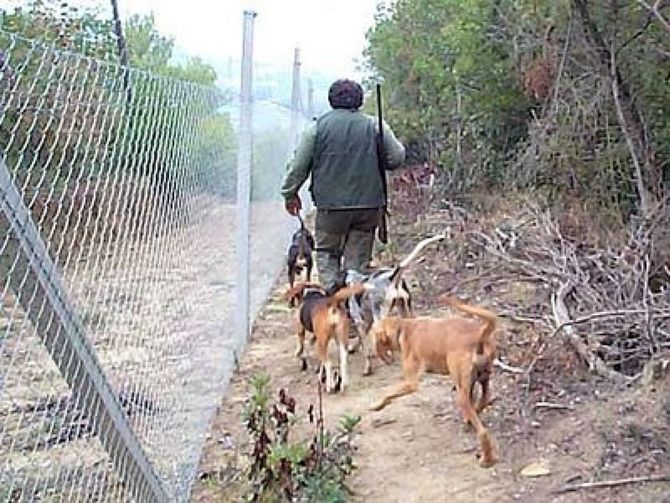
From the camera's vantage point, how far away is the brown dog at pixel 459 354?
16.9 feet

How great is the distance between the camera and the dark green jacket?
7332 mm

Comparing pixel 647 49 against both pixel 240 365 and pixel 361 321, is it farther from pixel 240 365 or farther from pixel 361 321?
pixel 240 365

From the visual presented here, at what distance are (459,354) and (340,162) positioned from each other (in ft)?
7.99

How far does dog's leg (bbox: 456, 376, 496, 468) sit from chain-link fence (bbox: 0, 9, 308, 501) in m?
1.31

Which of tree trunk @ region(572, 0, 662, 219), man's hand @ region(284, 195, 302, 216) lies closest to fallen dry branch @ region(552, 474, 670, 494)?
man's hand @ region(284, 195, 302, 216)

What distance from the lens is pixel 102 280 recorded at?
12.8ft

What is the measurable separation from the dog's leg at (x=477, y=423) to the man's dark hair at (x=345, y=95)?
9.02 feet

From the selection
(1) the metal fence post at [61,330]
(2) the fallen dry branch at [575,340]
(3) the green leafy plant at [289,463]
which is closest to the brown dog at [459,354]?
(3) the green leafy plant at [289,463]

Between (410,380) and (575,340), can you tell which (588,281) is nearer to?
(575,340)

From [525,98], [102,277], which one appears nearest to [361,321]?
[102,277]

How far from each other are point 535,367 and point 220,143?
2458 mm

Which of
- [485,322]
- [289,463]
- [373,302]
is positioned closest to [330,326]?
[373,302]

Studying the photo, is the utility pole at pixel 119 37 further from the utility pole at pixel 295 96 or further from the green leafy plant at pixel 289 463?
the green leafy plant at pixel 289 463

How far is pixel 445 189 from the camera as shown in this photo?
1277cm
